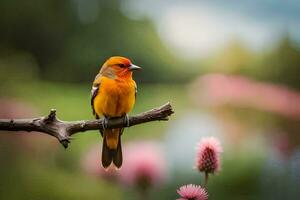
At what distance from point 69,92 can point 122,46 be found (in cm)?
26

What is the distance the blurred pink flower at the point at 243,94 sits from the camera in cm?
243

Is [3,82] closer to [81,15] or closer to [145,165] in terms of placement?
[81,15]

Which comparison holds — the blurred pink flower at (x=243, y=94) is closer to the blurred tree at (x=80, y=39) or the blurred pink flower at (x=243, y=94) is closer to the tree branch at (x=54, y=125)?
the blurred tree at (x=80, y=39)

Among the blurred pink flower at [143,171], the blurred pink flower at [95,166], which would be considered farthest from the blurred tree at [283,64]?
the blurred pink flower at [143,171]

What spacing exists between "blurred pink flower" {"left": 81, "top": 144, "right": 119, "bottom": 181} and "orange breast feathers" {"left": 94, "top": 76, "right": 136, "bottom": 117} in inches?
22.7

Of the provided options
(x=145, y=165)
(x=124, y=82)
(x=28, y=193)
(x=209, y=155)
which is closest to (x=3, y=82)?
(x=28, y=193)

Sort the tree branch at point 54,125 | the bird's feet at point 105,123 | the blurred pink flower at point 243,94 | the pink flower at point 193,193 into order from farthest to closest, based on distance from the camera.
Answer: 1. the blurred pink flower at point 243,94
2. the bird's feet at point 105,123
3. the tree branch at point 54,125
4. the pink flower at point 193,193

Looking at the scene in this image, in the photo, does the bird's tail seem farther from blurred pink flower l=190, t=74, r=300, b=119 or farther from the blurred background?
blurred pink flower l=190, t=74, r=300, b=119

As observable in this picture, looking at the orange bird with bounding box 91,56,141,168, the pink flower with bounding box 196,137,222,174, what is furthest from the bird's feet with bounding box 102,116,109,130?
the pink flower with bounding box 196,137,222,174

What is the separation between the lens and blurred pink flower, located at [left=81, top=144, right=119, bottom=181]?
1946 millimetres

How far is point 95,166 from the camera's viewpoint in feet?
6.52

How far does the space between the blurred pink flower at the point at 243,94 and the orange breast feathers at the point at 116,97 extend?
3.70ft

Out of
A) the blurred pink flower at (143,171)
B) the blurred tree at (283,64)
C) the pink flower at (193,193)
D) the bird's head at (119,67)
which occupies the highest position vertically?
the blurred tree at (283,64)

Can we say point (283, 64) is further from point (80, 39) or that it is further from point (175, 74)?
point (80, 39)
